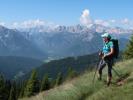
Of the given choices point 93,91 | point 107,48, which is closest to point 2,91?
point 93,91

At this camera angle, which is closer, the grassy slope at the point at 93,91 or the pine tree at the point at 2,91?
the grassy slope at the point at 93,91

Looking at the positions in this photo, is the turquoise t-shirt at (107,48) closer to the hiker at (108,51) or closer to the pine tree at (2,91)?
the hiker at (108,51)

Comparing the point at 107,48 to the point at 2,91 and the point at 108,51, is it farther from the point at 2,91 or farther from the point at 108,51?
the point at 2,91

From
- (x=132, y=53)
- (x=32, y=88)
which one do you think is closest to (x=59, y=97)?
(x=132, y=53)

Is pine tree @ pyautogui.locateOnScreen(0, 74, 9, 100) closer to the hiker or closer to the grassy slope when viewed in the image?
the grassy slope

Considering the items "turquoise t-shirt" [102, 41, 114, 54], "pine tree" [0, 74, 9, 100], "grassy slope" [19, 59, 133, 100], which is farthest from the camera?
"pine tree" [0, 74, 9, 100]

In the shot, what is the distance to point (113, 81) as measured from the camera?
22.4m

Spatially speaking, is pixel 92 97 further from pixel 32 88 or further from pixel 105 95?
pixel 32 88

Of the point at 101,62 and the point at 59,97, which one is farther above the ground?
the point at 101,62

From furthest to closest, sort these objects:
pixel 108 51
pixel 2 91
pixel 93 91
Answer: pixel 2 91 < pixel 93 91 < pixel 108 51

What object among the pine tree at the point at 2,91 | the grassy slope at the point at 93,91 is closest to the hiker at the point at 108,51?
the grassy slope at the point at 93,91

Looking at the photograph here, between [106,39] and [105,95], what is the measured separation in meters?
3.42

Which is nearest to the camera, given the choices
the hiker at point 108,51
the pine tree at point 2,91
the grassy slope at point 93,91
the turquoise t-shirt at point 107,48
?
the grassy slope at point 93,91

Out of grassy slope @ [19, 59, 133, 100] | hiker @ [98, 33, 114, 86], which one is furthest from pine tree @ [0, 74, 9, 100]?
hiker @ [98, 33, 114, 86]
